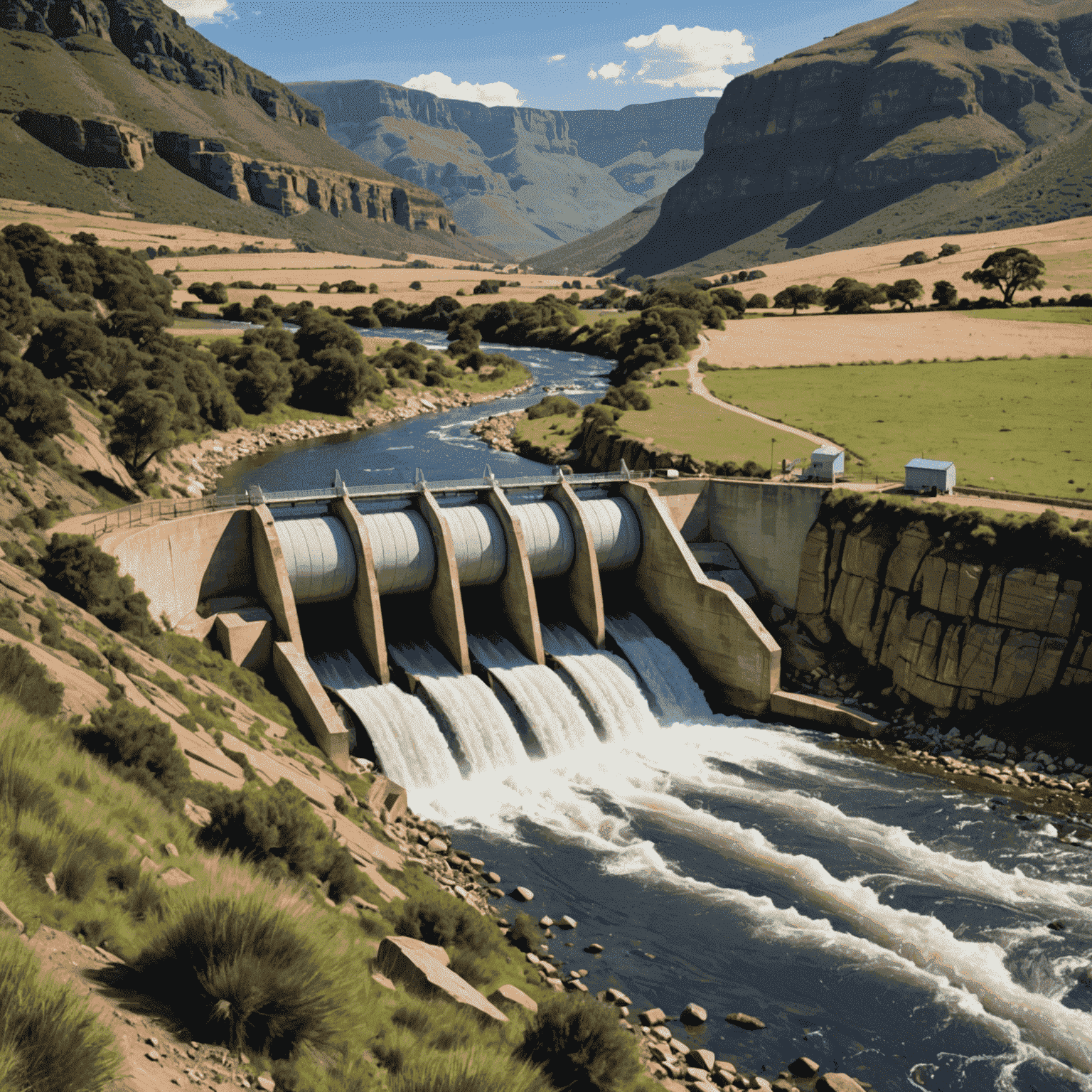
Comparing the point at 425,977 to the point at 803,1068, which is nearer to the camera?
the point at 425,977

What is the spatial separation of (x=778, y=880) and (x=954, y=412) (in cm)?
4328

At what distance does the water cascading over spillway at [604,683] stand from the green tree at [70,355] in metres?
35.4

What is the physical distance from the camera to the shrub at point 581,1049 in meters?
14.4

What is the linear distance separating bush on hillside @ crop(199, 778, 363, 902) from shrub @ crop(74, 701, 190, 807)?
91cm

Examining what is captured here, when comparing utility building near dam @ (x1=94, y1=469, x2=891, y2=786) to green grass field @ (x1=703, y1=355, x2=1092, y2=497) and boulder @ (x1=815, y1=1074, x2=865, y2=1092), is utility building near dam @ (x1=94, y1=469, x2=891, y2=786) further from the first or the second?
boulder @ (x1=815, y1=1074, x2=865, y2=1092)

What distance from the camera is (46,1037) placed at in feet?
25.2

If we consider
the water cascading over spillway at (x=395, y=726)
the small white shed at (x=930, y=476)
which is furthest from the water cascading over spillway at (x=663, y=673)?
the small white shed at (x=930, y=476)

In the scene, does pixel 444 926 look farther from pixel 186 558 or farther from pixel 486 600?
pixel 486 600

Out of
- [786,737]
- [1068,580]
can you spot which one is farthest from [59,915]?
[1068,580]

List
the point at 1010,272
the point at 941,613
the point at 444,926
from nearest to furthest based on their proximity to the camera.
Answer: the point at 444,926 → the point at 941,613 → the point at 1010,272

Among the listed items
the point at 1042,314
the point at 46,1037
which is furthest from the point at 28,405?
the point at 1042,314

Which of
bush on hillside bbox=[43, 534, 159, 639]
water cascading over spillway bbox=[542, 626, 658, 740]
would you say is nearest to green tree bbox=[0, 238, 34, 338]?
bush on hillside bbox=[43, 534, 159, 639]

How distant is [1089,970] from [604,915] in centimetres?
1199

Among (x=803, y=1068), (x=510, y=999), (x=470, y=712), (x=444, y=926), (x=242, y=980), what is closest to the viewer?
(x=242, y=980)
